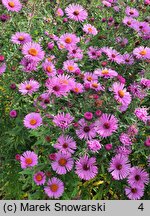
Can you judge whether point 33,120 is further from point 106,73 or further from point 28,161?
point 106,73

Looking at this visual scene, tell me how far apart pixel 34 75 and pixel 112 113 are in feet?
1.88

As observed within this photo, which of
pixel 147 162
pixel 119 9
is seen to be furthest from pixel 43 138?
pixel 119 9

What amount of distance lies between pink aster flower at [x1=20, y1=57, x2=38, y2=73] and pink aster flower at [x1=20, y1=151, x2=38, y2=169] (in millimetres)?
532

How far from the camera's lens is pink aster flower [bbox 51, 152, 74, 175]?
7.77 feet

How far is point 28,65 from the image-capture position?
256 centimetres

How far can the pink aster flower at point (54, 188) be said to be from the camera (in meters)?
2.40

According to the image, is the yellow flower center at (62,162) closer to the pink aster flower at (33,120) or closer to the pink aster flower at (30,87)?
the pink aster flower at (33,120)

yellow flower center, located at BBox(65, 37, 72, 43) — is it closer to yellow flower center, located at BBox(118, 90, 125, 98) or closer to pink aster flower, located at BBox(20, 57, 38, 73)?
pink aster flower, located at BBox(20, 57, 38, 73)

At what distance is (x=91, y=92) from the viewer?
99.2 inches

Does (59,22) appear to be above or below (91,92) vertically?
above

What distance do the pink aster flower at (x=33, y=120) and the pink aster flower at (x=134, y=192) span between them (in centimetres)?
69

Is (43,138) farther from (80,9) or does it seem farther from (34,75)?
(80,9)

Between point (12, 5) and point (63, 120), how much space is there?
1135 mm

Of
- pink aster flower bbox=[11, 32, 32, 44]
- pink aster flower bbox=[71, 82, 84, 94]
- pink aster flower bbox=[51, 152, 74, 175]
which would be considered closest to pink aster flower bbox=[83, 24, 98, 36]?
pink aster flower bbox=[11, 32, 32, 44]
